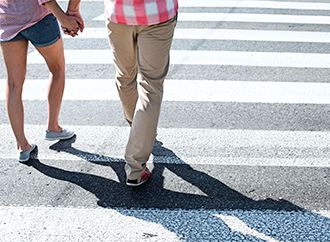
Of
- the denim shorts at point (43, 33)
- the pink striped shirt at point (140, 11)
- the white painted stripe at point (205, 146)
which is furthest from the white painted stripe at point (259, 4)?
the pink striped shirt at point (140, 11)

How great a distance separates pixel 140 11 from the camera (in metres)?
2.35

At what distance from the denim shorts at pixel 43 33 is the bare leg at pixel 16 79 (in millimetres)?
82

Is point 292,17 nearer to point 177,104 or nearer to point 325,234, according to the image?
point 177,104

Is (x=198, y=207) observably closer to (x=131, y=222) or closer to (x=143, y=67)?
(x=131, y=222)

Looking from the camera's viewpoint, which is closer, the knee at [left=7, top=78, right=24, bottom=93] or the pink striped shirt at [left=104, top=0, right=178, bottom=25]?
the pink striped shirt at [left=104, top=0, right=178, bottom=25]

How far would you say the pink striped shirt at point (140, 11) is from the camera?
235 cm

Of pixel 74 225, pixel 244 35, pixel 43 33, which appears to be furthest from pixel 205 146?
pixel 244 35

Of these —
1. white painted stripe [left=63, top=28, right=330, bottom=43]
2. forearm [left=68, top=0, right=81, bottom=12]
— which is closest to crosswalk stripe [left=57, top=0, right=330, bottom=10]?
white painted stripe [left=63, top=28, right=330, bottom=43]

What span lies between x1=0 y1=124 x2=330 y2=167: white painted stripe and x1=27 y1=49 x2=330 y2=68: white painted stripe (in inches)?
68.4

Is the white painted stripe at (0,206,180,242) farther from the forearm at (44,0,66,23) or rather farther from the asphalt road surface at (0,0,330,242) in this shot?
the forearm at (44,0,66,23)

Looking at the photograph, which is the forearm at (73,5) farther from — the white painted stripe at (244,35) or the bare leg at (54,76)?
the white painted stripe at (244,35)

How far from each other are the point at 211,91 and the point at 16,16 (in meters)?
2.27

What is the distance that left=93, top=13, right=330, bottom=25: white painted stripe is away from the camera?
22.4 ft

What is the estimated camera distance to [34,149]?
3281 millimetres
